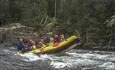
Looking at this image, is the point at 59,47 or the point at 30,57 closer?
the point at 30,57

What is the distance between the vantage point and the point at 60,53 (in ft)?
76.1

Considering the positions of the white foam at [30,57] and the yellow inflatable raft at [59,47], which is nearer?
the white foam at [30,57]

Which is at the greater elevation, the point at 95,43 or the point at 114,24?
the point at 114,24

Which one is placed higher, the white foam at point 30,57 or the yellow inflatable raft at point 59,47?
the yellow inflatable raft at point 59,47

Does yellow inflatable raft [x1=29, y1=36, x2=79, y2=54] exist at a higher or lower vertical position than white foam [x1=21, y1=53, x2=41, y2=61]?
higher

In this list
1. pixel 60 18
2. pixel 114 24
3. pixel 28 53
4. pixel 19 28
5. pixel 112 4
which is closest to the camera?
pixel 28 53

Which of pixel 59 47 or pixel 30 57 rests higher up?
pixel 59 47

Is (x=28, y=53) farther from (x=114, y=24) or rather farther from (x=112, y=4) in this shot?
(x=112, y=4)

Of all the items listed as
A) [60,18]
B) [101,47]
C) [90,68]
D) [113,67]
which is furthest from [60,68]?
[60,18]

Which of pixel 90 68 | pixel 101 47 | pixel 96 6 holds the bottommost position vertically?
pixel 101 47

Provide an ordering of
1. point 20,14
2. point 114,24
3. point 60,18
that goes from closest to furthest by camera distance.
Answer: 1. point 114,24
2. point 60,18
3. point 20,14

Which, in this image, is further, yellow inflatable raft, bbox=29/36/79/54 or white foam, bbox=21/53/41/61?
yellow inflatable raft, bbox=29/36/79/54

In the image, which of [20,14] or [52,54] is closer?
[52,54]

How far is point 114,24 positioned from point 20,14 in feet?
59.5
